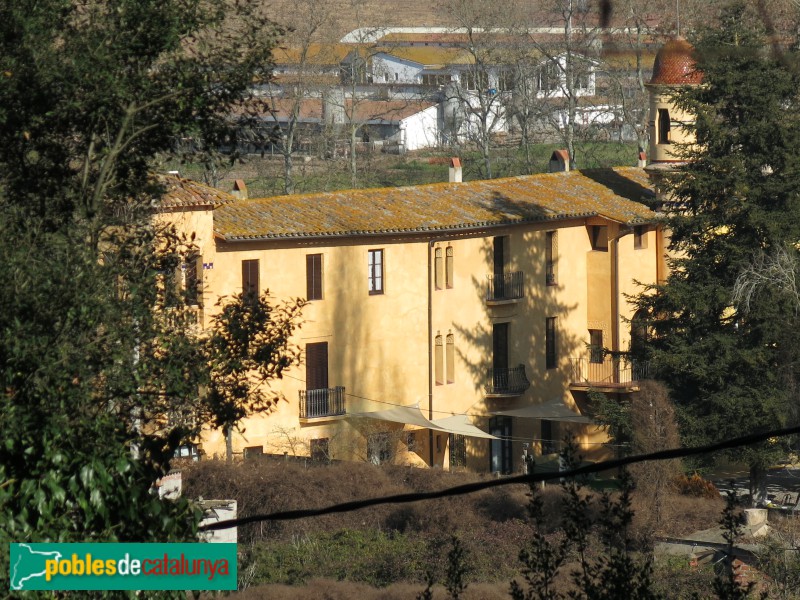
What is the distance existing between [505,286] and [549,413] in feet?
11.4

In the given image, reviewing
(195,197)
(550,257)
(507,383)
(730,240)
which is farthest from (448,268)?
(195,197)

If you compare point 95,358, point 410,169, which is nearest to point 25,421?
point 95,358

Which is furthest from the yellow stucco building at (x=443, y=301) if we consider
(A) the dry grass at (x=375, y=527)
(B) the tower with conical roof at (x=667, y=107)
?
(A) the dry grass at (x=375, y=527)

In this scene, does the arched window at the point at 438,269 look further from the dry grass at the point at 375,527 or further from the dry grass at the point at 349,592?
the dry grass at the point at 349,592

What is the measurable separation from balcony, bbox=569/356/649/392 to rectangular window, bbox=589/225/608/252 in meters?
3.05

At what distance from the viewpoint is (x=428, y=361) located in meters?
35.3

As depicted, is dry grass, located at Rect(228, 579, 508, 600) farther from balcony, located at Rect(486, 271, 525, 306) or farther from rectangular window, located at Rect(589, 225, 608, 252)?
rectangular window, located at Rect(589, 225, 608, 252)

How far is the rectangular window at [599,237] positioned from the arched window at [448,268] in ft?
17.9

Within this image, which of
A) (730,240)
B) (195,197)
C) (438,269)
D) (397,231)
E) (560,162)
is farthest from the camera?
(560,162)

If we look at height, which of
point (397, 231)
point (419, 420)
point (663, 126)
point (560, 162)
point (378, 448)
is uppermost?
point (663, 126)

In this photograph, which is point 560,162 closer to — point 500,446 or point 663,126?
point 663,126

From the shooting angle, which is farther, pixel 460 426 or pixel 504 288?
pixel 504 288

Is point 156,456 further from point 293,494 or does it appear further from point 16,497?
point 293,494

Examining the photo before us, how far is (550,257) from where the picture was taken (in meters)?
38.6
